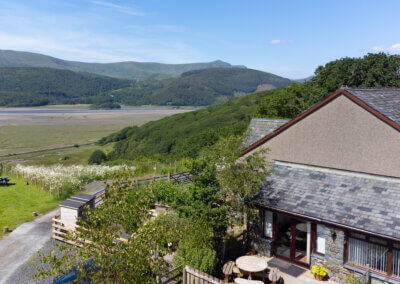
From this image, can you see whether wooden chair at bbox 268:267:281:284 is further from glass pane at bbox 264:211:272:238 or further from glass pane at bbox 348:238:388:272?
glass pane at bbox 348:238:388:272

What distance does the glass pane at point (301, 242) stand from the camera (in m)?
15.3

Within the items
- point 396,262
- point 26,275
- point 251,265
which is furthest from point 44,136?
point 396,262

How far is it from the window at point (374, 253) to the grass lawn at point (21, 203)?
19.5 metres

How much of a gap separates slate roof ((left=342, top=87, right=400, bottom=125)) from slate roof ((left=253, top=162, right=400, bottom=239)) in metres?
2.96

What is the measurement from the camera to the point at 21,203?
2603 centimetres

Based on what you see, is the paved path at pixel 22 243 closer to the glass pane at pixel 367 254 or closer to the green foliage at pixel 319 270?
the green foliage at pixel 319 270

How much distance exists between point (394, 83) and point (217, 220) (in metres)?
41.2

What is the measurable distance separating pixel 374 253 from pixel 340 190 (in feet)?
9.99

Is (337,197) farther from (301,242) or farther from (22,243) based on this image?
(22,243)

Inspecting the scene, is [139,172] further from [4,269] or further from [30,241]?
[4,269]

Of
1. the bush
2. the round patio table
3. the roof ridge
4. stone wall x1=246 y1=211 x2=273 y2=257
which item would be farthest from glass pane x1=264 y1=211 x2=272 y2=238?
the bush

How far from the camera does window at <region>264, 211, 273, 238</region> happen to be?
52.7 feet

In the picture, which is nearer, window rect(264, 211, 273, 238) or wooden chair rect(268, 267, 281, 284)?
wooden chair rect(268, 267, 281, 284)

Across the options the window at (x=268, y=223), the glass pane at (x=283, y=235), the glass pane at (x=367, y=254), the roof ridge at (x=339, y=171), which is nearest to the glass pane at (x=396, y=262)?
the glass pane at (x=367, y=254)
